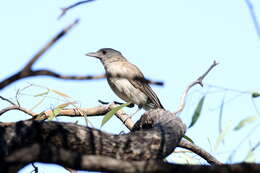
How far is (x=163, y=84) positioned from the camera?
1.68m

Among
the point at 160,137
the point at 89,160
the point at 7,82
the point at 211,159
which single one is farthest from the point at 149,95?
the point at 7,82

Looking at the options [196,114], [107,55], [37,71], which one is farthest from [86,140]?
[107,55]

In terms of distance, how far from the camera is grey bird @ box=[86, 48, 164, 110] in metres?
8.95

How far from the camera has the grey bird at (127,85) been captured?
8953mm

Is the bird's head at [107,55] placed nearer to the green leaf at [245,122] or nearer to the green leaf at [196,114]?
the green leaf at [196,114]

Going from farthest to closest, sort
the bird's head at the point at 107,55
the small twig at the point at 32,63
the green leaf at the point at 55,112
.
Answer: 1. the bird's head at the point at 107,55
2. the green leaf at the point at 55,112
3. the small twig at the point at 32,63

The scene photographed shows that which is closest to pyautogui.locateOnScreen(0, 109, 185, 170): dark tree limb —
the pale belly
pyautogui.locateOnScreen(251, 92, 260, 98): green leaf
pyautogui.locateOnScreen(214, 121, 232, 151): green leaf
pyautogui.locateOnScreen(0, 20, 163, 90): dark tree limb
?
pyautogui.locateOnScreen(214, 121, 232, 151): green leaf

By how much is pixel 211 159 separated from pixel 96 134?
85.9 inches

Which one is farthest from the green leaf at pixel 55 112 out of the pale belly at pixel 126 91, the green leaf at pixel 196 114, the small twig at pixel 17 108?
the pale belly at pixel 126 91

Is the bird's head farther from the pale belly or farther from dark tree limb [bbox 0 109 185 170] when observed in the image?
dark tree limb [bbox 0 109 185 170]

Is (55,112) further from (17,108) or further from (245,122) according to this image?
(245,122)

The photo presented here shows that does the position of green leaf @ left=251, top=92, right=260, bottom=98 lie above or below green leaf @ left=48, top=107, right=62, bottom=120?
above

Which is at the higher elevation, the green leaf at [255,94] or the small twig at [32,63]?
the small twig at [32,63]

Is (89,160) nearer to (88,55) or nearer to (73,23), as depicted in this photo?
(73,23)
